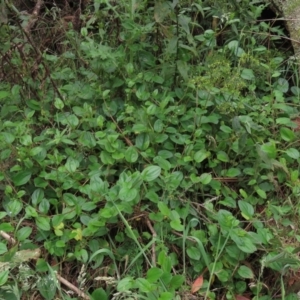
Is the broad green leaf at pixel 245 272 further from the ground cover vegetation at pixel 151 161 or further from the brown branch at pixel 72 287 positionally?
the brown branch at pixel 72 287

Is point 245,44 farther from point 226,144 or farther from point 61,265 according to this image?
point 61,265

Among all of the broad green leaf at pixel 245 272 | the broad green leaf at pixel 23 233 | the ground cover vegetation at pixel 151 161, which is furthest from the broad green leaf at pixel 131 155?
the broad green leaf at pixel 245 272

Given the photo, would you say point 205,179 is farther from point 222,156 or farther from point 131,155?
point 131,155

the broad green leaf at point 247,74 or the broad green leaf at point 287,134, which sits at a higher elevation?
the broad green leaf at point 247,74

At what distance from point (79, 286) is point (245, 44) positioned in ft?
5.41

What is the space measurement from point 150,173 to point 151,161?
207 mm

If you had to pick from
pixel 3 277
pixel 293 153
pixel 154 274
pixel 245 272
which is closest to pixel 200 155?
pixel 293 153

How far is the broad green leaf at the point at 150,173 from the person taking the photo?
1.84m

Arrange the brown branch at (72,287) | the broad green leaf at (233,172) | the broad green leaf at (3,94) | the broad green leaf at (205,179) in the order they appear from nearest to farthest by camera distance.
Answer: the brown branch at (72,287), the broad green leaf at (205,179), the broad green leaf at (233,172), the broad green leaf at (3,94)

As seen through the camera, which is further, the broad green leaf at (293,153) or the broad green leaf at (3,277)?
the broad green leaf at (293,153)

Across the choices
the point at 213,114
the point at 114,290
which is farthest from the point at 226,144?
the point at 114,290

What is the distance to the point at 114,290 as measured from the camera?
5.69ft

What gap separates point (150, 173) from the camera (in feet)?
6.07

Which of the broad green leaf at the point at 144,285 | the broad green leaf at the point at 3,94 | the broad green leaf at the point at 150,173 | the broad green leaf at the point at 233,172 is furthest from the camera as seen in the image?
the broad green leaf at the point at 3,94
